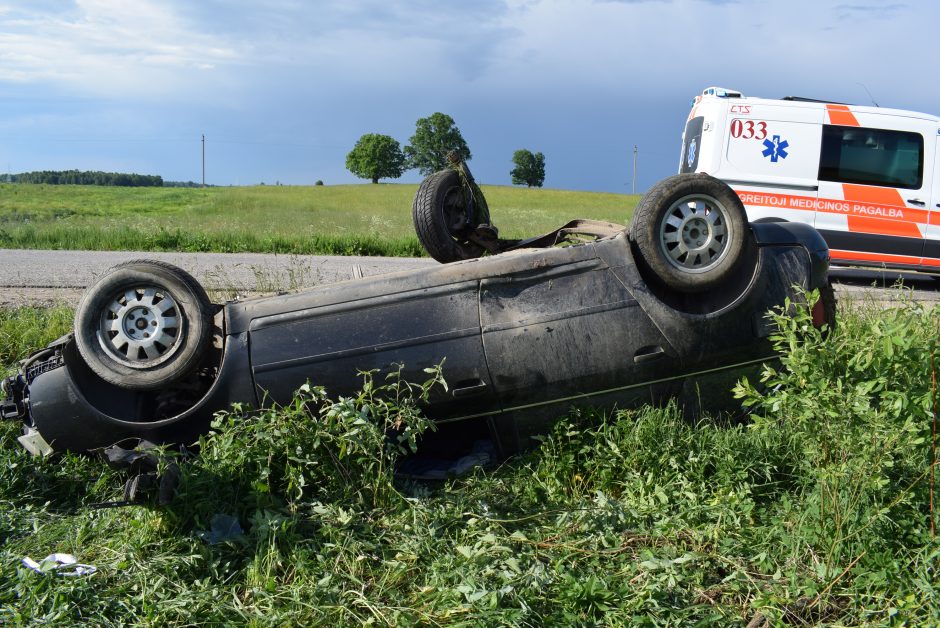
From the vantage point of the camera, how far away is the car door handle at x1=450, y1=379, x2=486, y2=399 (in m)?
3.84

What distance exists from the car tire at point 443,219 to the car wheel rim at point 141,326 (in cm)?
156

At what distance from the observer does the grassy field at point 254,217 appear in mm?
15547

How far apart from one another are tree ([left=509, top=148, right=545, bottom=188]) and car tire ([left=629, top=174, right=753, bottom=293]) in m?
93.0

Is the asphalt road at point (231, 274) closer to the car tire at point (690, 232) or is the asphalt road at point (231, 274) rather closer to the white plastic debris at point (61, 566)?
the car tire at point (690, 232)

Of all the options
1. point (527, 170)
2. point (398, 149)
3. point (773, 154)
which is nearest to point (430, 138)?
point (398, 149)

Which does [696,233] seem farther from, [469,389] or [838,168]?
[838,168]

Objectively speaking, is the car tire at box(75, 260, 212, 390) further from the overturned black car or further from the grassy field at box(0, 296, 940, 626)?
the grassy field at box(0, 296, 940, 626)

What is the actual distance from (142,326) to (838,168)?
10481mm

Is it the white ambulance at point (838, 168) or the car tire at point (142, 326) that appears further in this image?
the white ambulance at point (838, 168)

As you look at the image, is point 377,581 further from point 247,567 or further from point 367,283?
point 367,283

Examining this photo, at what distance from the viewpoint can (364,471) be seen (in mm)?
3627

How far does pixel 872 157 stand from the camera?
11367mm

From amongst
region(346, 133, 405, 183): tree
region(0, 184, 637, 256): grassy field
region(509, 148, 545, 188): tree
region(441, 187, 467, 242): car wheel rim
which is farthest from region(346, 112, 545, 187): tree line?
region(441, 187, 467, 242): car wheel rim

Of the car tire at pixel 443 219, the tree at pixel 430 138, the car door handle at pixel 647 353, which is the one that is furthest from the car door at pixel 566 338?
the tree at pixel 430 138
